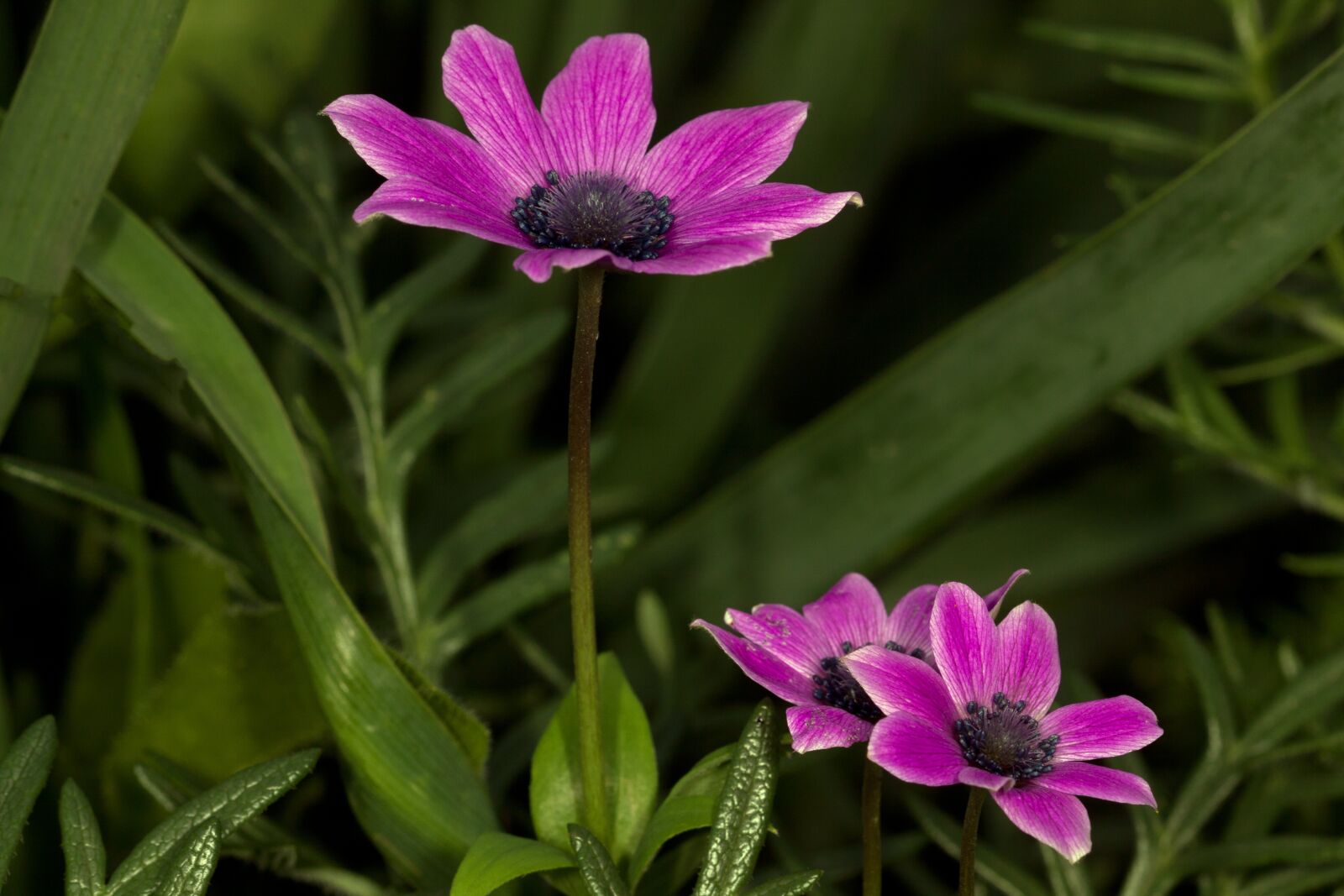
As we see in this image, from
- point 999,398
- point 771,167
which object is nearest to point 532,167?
point 771,167

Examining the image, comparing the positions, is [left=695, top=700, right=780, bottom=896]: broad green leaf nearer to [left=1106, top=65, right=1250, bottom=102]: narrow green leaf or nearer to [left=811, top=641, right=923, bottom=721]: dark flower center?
[left=811, top=641, right=923, bottom=721]: dark flower center

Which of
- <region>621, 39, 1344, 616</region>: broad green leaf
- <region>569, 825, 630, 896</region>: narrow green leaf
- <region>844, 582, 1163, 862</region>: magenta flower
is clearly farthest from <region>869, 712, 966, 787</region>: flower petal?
<region>621, 39, 1344, 616</region>: broad green leaf

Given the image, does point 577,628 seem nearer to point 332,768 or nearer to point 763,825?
point 763,825

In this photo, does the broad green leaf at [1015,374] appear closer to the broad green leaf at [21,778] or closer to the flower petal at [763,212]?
the flower petal at [763,212]

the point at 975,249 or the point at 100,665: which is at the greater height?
the point at 975,249

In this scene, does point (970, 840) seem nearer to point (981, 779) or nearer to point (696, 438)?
point (981, 779)

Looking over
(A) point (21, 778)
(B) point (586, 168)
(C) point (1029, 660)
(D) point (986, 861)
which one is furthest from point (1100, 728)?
(A) point (21, 778)

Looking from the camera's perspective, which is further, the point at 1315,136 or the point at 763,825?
the point at 1315,136

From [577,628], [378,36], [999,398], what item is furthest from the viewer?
[378,36]
